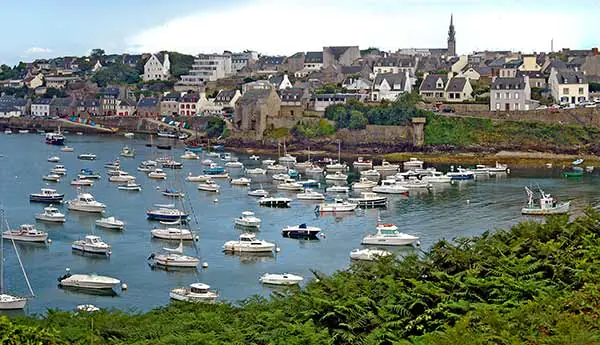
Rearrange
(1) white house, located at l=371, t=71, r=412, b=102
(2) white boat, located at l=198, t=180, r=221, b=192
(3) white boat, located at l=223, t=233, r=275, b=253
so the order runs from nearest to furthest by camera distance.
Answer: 1. (3) white boat, located at l=223, t=233, r=275, b=253
2. (2) white boat, located at l=198, t=180, r=221, b=192
3. (1) white house, located at l=371, t=71, r=412, b=102

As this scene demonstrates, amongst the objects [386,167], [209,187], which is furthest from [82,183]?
[386,167]

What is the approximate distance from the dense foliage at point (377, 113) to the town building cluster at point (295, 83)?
168 centimetres

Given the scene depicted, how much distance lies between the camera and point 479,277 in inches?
539

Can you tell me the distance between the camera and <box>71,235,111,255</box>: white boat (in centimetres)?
2680

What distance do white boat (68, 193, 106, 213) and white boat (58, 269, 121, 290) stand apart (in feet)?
35.4

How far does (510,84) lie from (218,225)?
2751 centimetres

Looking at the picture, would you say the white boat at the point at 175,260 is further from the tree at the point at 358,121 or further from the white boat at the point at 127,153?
the tree at the point at 358,121

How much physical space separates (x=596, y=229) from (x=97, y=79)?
71946 mm

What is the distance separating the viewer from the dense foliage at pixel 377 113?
53.7 meters

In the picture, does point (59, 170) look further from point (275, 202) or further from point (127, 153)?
point (275, 202)

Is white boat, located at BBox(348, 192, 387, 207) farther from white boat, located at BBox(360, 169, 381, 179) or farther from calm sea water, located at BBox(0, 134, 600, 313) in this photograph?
white boat, located at BBox(360, 169, 381, 179)

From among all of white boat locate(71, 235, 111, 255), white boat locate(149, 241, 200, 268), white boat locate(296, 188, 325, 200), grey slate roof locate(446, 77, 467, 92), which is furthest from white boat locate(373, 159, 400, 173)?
white boat locate(149, 241, 200, 268)

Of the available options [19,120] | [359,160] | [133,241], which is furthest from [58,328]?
[19,120]

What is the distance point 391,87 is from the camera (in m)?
59.8
